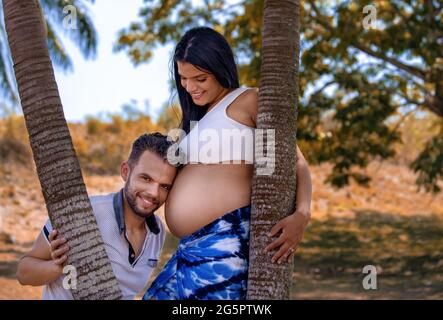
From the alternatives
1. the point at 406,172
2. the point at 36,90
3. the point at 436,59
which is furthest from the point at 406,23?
the point at 406,172

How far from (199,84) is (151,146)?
1.31 ft

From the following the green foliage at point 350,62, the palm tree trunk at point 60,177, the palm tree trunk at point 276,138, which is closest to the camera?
the palm tree trunk at point 60,177

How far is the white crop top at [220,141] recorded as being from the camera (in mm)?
3383

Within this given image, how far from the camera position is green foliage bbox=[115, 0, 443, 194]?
11945mm

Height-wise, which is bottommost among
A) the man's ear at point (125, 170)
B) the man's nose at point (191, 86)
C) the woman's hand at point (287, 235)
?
the woman's hand at point (287, 235)

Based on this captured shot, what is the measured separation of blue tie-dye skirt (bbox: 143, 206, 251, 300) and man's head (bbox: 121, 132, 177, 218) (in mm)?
308

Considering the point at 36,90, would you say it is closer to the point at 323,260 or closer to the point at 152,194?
the point at 152,194

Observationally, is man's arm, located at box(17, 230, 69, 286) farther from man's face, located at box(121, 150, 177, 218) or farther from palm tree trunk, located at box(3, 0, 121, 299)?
man's face, located at box(121, 150, 177, 218)

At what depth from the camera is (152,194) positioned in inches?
138

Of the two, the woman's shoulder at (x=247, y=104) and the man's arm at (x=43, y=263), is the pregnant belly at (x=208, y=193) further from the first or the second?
the man's arm at (x=43, y=263)

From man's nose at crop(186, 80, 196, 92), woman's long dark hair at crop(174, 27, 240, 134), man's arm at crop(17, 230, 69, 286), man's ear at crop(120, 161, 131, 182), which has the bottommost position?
man's arm at crop(17, 230, 69, 286)

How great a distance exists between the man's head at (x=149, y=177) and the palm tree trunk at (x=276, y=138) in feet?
1.69

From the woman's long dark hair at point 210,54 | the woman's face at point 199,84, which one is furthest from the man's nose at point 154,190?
the woman's face at point 199,84

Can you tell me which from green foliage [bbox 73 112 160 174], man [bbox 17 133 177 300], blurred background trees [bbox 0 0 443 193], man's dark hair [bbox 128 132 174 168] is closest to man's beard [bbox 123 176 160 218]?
man [bbox 17 133 177 300]
